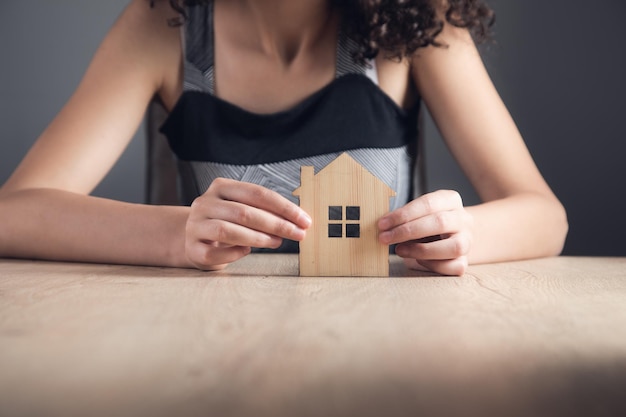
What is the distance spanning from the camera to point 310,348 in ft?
1.58

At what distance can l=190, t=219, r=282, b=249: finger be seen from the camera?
86 centimetres

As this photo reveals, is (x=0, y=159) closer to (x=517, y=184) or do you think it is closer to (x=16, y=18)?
(x=16, y=18)

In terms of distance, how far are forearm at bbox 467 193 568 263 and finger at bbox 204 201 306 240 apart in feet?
1.10

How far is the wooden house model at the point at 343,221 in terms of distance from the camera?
0.87 metres

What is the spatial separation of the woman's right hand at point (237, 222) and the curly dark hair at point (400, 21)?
0.73m

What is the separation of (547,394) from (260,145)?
1.14 meters

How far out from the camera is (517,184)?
4.36 feet

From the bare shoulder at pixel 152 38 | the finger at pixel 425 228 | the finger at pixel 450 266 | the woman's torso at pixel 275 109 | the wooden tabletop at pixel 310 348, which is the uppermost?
the bare shoulder at pixel 152 38

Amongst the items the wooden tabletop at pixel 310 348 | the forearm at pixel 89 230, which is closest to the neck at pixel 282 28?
the forearm at pixel 89 230

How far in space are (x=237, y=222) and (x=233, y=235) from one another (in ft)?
0.06

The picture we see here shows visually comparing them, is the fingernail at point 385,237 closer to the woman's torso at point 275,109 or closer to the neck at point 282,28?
the woman's torso at point 275,109

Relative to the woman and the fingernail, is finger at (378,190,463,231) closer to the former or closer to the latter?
the fingernail

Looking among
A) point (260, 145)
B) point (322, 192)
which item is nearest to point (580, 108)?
point (260, 145)

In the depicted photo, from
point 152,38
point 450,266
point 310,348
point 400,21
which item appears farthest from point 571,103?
point 310,348
